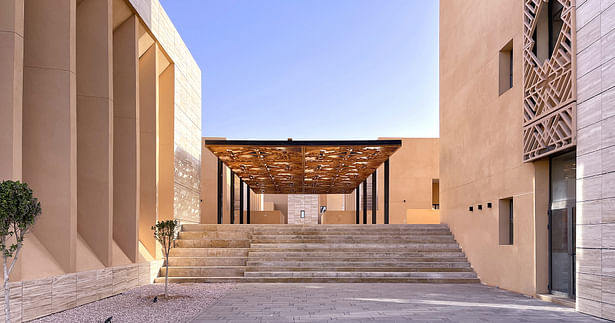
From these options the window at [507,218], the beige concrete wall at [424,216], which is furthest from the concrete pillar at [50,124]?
the beige concrete wall at [424,216]

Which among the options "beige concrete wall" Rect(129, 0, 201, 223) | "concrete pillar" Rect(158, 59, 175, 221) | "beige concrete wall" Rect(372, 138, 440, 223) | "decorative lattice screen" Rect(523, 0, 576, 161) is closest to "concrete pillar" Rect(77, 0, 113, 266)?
"beige concrete wall" Rect(129, 0, 201, 223)

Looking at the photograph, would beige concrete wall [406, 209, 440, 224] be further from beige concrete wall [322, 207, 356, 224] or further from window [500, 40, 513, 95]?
window [500, 40, 513, 95]

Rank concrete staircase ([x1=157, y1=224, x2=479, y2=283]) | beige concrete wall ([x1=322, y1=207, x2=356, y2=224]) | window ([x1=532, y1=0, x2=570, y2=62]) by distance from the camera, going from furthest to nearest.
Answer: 1. beige concrete wall ([x1=322, y1=207, x2=356, y2=224])
2. concrete staircase ([x1=157, y1=224, x2=479, y2=283])
3. window ([x1=532, y1=0, x2=570, y2=62])

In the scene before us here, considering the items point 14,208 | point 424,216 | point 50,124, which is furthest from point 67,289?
Answer: point 424,216

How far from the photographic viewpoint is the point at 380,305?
1004 centimetres

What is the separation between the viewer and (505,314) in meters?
8.97

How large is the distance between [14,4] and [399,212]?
1091 inches

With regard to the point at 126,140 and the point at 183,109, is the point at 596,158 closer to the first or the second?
the point at 126,140

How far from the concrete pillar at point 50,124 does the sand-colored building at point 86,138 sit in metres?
0.02

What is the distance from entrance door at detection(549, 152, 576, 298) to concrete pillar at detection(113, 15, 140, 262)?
990 cm

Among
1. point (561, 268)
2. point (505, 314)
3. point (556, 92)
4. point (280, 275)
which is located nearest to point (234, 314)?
point (505, 314)

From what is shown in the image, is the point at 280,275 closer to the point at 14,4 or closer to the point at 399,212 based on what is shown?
the point at 14,4

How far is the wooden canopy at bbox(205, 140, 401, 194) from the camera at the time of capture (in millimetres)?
18219

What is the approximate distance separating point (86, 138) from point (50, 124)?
1.84 m
